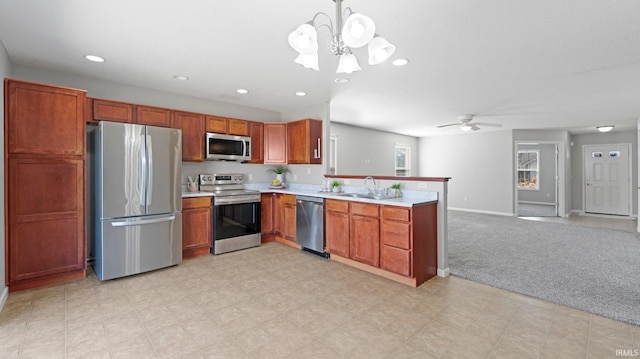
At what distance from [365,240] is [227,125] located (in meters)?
2.85

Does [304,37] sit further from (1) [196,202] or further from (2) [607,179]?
(2) [607,179]

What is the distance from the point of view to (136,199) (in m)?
3.35

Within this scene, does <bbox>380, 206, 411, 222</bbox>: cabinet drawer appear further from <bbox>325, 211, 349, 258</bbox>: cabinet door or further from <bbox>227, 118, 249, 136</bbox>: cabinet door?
<bbox>227, 118, 249, 136</bbox>: cabinet door

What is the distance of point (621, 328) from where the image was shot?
223cm

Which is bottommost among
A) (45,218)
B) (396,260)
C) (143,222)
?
(396,260)

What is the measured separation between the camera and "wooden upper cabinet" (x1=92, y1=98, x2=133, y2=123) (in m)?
3.51

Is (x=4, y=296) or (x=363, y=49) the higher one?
(x=363, y=49)

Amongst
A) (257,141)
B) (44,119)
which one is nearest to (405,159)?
(257,141)

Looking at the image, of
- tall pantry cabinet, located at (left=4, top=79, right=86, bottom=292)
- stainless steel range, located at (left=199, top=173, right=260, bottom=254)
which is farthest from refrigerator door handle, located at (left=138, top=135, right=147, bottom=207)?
stainless steel range, located at (left=199, top=173, right=260, bottom=254)

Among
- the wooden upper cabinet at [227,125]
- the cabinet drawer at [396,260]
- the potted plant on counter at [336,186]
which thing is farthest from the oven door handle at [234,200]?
the cabinet drawer at [396,260]

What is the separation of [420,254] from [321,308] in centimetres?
126

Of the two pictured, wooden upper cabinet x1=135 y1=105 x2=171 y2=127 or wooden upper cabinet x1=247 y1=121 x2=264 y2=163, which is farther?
wooden upper cabinet x1=247 y1=121 x2=264 y2=163

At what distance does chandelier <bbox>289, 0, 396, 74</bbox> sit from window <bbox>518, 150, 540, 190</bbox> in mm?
10420

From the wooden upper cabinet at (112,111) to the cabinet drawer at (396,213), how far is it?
342 centimetres
